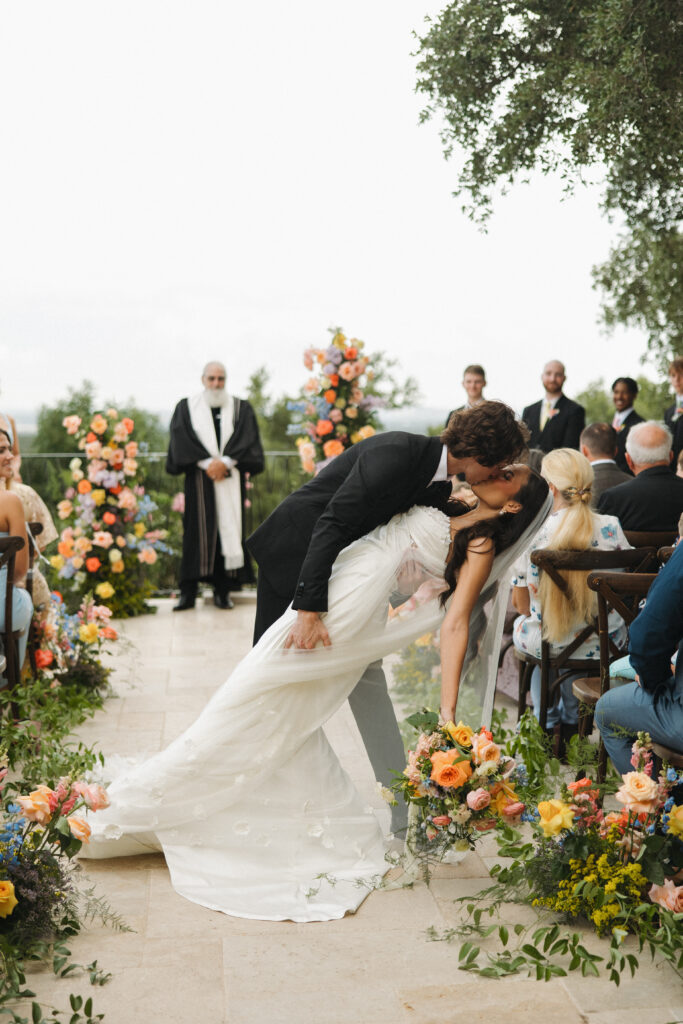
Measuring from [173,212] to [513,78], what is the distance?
1214 centimetres

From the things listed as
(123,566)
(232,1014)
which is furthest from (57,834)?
(123,566)

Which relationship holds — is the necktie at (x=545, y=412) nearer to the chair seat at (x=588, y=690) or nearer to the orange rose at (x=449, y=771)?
the chair seat at (x=588, y=690)

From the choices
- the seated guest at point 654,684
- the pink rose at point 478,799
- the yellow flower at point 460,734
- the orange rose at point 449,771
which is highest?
the seated guest at point 654,684

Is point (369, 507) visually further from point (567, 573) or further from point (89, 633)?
point (89, 633)

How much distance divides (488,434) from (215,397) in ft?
19.0

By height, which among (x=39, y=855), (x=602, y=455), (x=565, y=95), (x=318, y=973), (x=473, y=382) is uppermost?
(x=565, y=95)

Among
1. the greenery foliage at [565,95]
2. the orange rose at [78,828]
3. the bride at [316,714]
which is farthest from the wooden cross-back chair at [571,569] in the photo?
the greenery foliage at [565,95]

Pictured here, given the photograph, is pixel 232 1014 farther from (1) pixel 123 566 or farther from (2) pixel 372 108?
(2) pixel 372 108

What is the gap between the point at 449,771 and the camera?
2.75m

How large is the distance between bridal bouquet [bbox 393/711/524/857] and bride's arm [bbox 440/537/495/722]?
0.77 feet

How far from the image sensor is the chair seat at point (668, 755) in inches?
110

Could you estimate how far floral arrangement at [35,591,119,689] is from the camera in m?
5.12

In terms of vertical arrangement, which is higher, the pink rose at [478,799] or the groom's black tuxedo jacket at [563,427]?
the groom's black tuxedo jacket at [563,427]

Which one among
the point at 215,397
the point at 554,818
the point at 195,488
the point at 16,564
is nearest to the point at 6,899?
the point at 554,818
